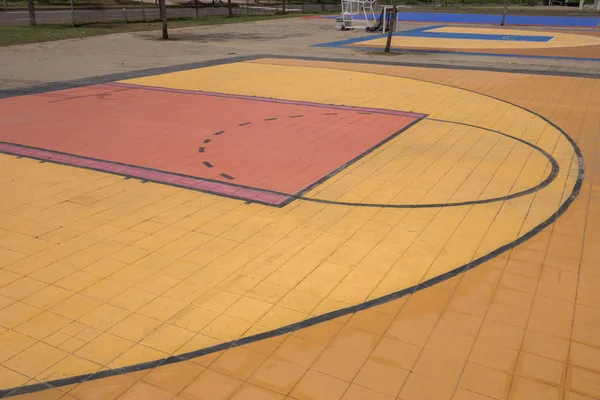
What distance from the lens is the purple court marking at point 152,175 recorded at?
25.5 feet

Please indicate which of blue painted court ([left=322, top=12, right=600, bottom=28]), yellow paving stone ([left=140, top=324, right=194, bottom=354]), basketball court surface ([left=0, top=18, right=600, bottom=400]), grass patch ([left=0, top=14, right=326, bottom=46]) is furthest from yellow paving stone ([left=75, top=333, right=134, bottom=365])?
blue painted court ([left=322, top=12, right=600, bottom=28])

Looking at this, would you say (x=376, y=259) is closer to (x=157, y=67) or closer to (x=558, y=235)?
(x=558, y=235)

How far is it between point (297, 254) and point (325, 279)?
63cm

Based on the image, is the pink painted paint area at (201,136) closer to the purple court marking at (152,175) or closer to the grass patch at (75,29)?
the purple court marking at (152,175)

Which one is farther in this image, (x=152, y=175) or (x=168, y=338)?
(x=152, y=175)

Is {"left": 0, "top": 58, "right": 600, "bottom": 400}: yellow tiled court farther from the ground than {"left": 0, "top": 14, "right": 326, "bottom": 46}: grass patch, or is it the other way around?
{"left": 0, "top": 14, "right": 326, "bottom": 46}: grass patch

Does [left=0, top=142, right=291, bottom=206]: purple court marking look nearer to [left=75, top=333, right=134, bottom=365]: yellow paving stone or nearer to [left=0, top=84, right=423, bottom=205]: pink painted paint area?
[left=0, top=84, right=423, bottom=205]: pink painted paint area

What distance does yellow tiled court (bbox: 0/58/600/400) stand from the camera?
4402 millimetres

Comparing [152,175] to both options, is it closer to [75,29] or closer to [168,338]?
[168,338]

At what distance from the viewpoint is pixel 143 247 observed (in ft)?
20.9

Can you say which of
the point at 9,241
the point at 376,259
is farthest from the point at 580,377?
the point at 9,241

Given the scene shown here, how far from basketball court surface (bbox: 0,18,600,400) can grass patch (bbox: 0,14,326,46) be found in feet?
50.2

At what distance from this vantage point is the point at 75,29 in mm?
29609

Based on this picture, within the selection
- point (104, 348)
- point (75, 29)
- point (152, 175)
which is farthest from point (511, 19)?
point (104, 348)
